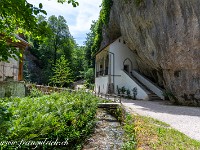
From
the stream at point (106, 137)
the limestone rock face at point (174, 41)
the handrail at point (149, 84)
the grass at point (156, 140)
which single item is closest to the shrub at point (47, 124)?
the stream at point (106, 137)

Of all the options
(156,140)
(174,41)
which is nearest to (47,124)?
(156,140)

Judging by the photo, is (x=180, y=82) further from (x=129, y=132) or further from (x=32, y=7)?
(x=32, y=7)

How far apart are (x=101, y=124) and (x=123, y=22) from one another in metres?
14.6

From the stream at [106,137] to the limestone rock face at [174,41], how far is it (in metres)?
7.69

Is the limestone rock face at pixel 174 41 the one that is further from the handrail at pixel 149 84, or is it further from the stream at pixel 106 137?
the stream at pixel 106 137

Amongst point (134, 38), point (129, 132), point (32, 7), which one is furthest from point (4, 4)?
point (134, 38)

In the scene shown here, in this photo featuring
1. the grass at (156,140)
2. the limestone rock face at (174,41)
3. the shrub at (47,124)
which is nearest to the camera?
the shrub at (47,124)

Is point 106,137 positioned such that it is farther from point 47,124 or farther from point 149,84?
point 149,84

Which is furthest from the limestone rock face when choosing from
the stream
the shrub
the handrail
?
the shrub

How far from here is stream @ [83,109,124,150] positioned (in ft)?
19.2

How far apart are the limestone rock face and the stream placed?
769 cm

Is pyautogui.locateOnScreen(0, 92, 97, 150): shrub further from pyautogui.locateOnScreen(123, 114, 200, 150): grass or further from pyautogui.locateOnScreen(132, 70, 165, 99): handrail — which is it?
pyautogui.locateOnScreen(132, 70, 165, 99): handrail

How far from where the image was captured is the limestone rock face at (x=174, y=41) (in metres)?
13.8

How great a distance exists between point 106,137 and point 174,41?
990 cm
